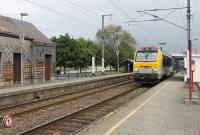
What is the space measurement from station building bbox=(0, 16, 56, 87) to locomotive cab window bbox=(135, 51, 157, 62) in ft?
31.1

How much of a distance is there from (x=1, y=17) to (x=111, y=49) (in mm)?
53918

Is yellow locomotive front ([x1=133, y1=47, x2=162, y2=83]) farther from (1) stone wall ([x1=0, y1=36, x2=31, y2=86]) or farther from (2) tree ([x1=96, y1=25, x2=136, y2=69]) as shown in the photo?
(2) tree ([x1=96, y1=25, x2=136, y2=69])

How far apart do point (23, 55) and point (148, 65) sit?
10.5 m

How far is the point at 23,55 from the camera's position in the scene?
32.3 m

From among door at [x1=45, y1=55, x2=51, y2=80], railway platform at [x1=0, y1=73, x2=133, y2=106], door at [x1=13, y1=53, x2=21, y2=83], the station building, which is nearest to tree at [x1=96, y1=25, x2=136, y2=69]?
door at [x1=45, y1=55, x2=51, y2=80]

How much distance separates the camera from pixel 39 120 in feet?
44.2

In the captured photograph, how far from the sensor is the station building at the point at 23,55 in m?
30.6

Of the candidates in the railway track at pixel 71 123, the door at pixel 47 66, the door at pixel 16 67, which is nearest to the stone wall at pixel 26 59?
the door at pixel 47 66

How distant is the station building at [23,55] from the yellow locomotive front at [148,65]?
947 cm

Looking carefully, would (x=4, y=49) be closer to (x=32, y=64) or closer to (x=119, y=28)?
(x=32, y=64)

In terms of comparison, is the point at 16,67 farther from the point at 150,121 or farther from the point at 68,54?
the point at 68,54

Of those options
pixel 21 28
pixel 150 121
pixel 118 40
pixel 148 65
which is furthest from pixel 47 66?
pixel 118 40

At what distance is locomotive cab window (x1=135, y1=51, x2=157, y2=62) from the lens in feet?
103

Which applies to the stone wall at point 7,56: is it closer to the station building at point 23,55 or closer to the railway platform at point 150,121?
the station building at point 23,55
